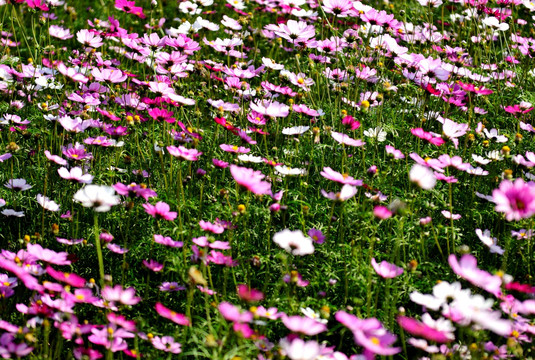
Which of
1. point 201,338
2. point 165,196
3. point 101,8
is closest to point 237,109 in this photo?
point 165,196

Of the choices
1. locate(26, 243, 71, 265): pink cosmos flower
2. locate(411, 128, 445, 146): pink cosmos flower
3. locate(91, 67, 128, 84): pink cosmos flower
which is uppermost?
locate(91, 67, 128, 84): pink cosmos flower

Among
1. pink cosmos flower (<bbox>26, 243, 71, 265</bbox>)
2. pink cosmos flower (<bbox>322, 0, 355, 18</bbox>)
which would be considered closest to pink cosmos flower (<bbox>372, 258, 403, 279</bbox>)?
pink cosmos flower (<bbox>26, 243, 71, 265</bbox>)

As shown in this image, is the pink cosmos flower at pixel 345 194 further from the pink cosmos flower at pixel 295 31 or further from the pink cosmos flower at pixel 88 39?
the pink cosmos flower at pixel 88 39

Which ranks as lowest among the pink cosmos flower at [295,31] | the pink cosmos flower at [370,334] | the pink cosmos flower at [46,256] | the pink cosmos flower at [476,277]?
the pink cosmos flower at [370,334]

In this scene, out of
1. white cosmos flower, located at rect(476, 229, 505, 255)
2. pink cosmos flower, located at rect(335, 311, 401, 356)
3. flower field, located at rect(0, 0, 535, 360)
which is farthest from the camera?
white cosmos flower, located at rect(476, 229, 505, 255)

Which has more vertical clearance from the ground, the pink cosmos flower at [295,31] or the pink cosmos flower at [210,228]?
the pink cosmos flower at [295,31]

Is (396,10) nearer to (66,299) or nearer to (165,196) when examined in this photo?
(165,196)

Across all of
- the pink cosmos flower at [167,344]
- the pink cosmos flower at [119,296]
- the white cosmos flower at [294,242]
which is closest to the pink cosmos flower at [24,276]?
the pink cosmos flower at [119,296]

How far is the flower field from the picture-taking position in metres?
1.31

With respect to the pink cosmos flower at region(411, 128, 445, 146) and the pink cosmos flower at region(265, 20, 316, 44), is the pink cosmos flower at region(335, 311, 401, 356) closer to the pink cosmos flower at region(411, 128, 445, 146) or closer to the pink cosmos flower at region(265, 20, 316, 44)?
the pink cosmos flower at region(411, 128, 445, 146)

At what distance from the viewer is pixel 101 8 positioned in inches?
160

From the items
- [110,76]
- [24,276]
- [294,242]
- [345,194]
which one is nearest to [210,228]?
[294,242]

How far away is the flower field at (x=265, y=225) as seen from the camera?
1.31 meters

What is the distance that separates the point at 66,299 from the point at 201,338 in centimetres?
34
